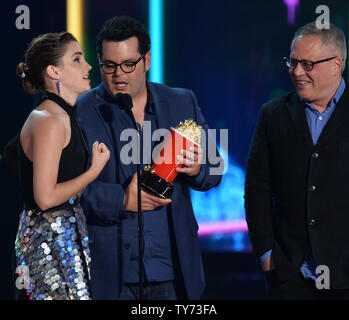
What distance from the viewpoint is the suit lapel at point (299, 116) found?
2716 mm

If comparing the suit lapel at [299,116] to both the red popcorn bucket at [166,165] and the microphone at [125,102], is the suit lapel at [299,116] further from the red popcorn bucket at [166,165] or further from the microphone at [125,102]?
the microphone at [125,102]

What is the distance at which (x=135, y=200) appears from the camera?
99.9 inches

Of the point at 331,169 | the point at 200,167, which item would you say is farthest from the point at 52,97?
the point at 331,169

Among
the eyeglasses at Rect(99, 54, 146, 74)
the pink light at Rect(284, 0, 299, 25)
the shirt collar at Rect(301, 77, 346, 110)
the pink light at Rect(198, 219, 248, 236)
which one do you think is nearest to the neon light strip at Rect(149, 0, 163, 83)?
the pink light at Rect(284, 0, 299, 25)

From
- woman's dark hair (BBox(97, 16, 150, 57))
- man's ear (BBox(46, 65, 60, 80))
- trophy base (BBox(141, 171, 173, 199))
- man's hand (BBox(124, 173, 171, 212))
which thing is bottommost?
man's hand (BBox(124, 173, 171, 212))

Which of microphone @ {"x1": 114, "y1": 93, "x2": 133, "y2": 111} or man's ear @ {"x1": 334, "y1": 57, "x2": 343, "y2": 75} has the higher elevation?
man's ear @ {"x1": 334, "y1": 57, "x2": 343, "y2": 75}

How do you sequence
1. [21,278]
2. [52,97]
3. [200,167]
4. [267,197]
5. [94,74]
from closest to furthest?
[21,278] → [52,97] → [200,167] → [267,197] → [94,74]

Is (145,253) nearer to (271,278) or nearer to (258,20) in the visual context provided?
(271,278)

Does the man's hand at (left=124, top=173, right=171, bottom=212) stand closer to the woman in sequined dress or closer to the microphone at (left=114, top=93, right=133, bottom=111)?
the woman in sequined dress

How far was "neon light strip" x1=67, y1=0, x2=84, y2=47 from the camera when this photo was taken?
16.1 feet

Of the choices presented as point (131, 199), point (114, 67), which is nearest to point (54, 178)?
point (131, 199)

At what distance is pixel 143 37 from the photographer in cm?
284

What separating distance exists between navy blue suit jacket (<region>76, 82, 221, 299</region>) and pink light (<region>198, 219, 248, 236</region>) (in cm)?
259
